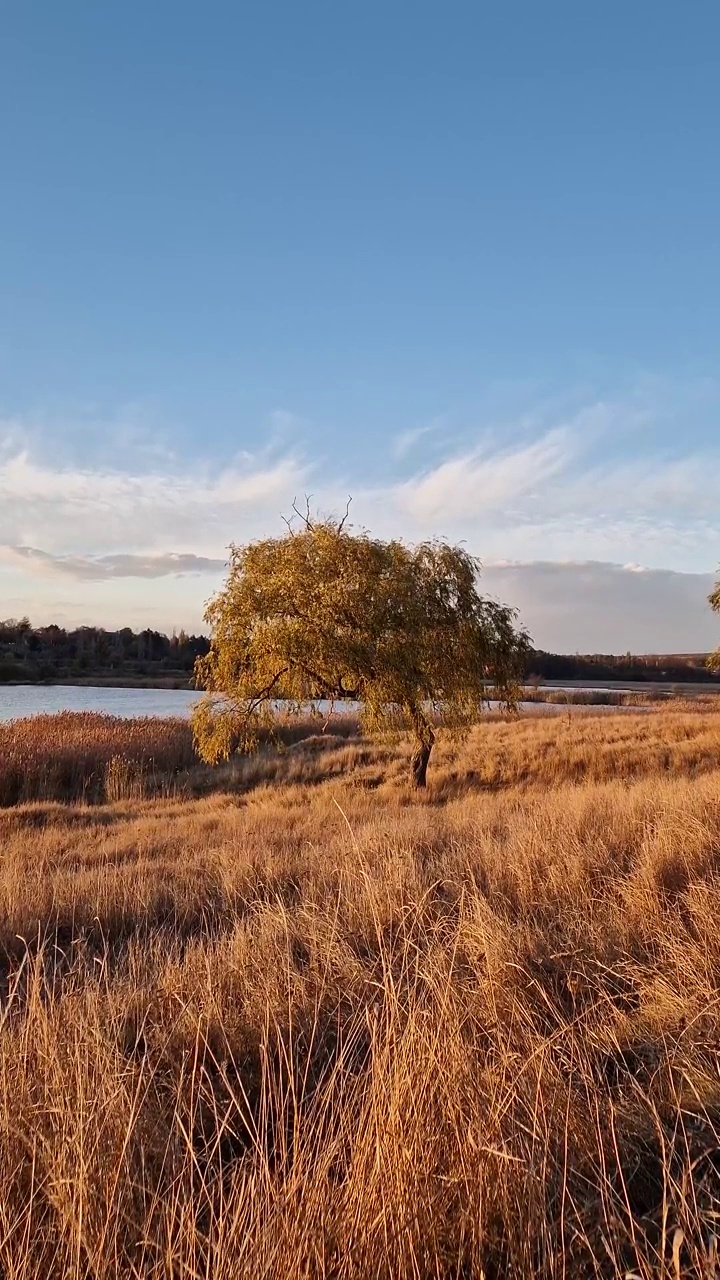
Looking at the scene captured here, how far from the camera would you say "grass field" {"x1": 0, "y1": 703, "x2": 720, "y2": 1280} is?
2289mm

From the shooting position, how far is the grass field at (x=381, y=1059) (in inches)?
90.1

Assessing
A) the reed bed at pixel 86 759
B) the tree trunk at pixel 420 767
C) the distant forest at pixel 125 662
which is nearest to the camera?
the tree trunk at pixel 420 767

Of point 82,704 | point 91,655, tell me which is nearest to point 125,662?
point 91,655

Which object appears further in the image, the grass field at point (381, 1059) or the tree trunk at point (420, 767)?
the tree trunk at point (420, 767)

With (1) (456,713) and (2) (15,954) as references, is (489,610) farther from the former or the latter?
(2) (15,954)

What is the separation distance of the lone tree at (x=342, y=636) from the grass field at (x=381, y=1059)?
7300 mm

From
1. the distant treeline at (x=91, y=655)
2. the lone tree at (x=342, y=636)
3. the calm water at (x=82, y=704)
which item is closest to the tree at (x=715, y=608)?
the lone tree at (x=342, y=636)

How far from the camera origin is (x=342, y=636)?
696 inches

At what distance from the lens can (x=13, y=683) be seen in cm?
9062

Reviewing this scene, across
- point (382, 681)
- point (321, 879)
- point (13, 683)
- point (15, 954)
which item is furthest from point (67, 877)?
point (13, 683)

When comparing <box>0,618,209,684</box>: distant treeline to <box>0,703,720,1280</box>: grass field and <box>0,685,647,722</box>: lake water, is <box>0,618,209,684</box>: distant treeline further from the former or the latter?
<box>0,703,720,1280</box>: grass field

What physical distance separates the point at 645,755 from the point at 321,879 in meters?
16.8

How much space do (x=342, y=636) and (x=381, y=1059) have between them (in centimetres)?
1472

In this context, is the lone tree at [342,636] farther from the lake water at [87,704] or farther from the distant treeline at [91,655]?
the distant treeline at [91,655]
